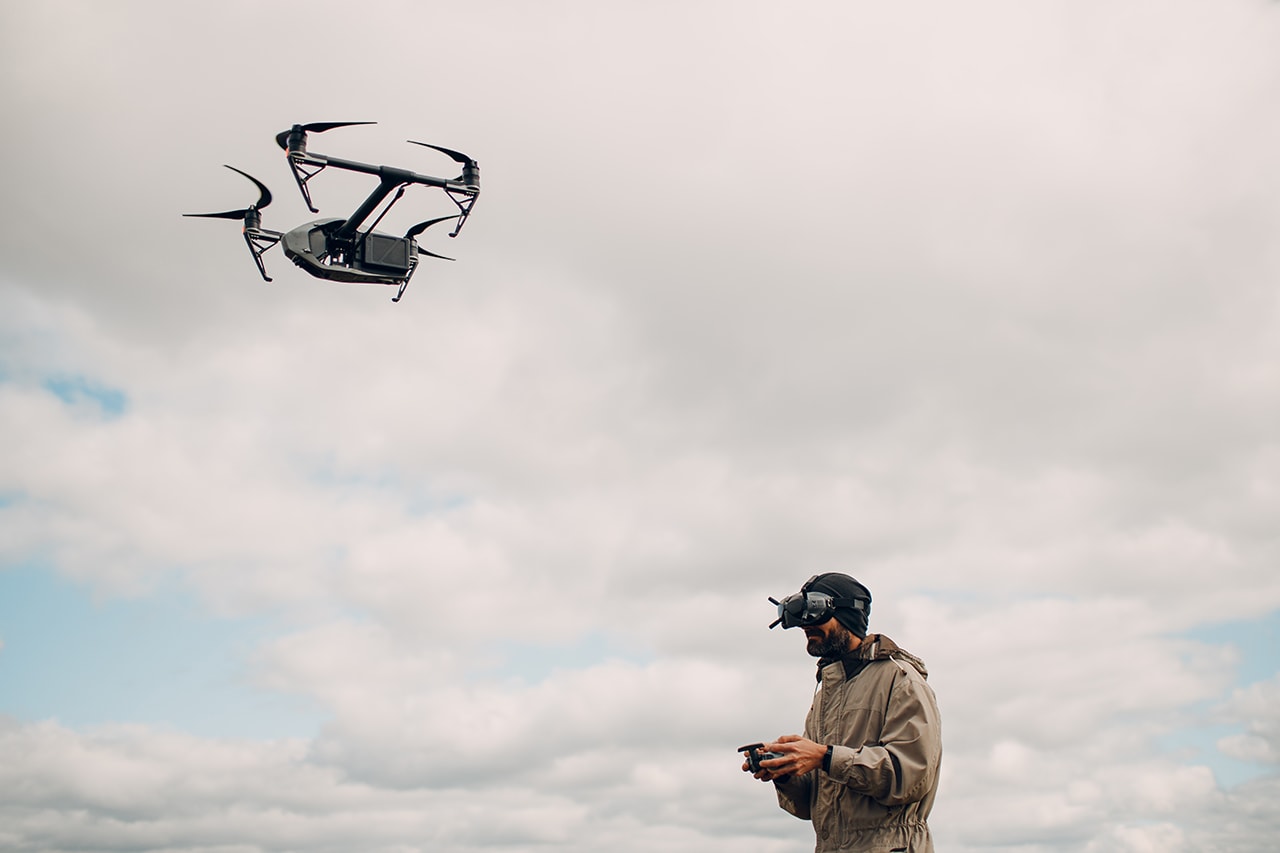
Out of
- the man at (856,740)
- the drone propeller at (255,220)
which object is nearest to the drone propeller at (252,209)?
the drone propeller at (255,220)

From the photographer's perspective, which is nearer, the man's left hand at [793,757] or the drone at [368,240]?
the man's left hand at [793,757]

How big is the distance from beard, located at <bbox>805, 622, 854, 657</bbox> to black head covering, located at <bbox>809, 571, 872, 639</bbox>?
0.20 feet

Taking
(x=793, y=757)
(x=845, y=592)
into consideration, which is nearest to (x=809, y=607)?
(x=845, y=592)

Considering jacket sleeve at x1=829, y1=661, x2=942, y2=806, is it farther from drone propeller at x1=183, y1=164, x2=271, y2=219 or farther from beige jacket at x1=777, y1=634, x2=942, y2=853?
drone propeller at x1=183, y1=164, x2=271, y2=219

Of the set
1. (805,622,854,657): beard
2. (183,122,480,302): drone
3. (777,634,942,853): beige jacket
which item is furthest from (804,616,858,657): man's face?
(183,122,480,302): drone

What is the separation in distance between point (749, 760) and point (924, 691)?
1.70 meters

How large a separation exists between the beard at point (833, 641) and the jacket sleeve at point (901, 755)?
2.09 feet

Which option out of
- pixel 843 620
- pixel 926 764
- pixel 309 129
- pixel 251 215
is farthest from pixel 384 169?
pixel 926 764

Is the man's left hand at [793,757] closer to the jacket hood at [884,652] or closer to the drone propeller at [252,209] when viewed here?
the jacket hood at [884,652]

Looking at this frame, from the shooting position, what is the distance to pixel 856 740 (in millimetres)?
10547

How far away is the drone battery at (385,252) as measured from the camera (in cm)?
2364

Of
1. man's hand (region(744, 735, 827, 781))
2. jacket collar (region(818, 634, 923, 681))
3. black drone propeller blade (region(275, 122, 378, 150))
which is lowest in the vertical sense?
man's hand (region(744, 735, 827, 781))

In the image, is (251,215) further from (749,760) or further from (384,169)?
(749,760)

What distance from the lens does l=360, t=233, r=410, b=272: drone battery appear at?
23.6m
